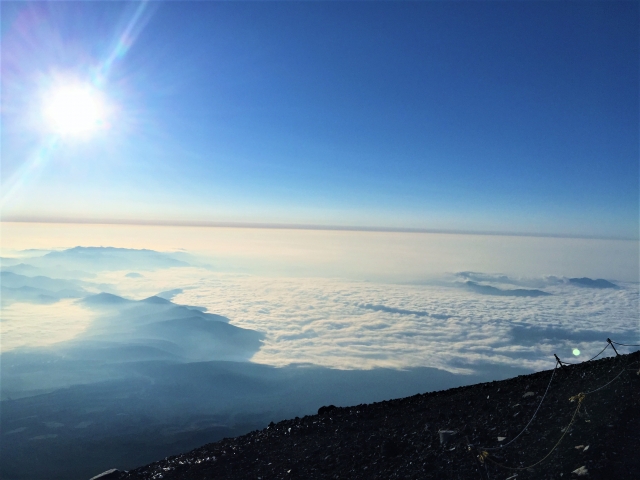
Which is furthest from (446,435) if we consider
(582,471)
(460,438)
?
(582,471)

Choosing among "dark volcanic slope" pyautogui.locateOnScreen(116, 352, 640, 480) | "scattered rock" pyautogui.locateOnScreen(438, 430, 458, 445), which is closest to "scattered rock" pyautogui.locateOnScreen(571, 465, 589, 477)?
"dark volcanic slope" pyautogui.locateOnScreen(116, 352, 640, 480)

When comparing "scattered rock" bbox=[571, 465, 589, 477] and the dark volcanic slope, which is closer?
"scattered rock" bbox=[571, 465, 589, 477]

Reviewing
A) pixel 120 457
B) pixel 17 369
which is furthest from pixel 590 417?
pixel 17 369

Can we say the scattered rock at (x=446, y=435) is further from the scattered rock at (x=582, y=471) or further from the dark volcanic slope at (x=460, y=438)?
the scattered rock at (x=582, y=471)

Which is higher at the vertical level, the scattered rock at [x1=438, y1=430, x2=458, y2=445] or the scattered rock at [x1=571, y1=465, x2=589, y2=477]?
the scattered rock at [x1=571, y1=465, x2=589, y2=477]

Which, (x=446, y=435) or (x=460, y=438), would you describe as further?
(x=446, y=435)

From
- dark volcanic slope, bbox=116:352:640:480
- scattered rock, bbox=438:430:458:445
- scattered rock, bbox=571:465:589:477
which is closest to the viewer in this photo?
scattered rock, bbox=571:465:589:477

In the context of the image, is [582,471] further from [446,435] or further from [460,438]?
[446,435]

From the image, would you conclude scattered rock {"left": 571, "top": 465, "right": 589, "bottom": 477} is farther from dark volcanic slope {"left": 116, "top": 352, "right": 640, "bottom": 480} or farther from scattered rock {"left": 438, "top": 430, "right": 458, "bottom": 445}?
scattered rock {"left": 438, "top": 430, "right": 458, "bottom": 445}
